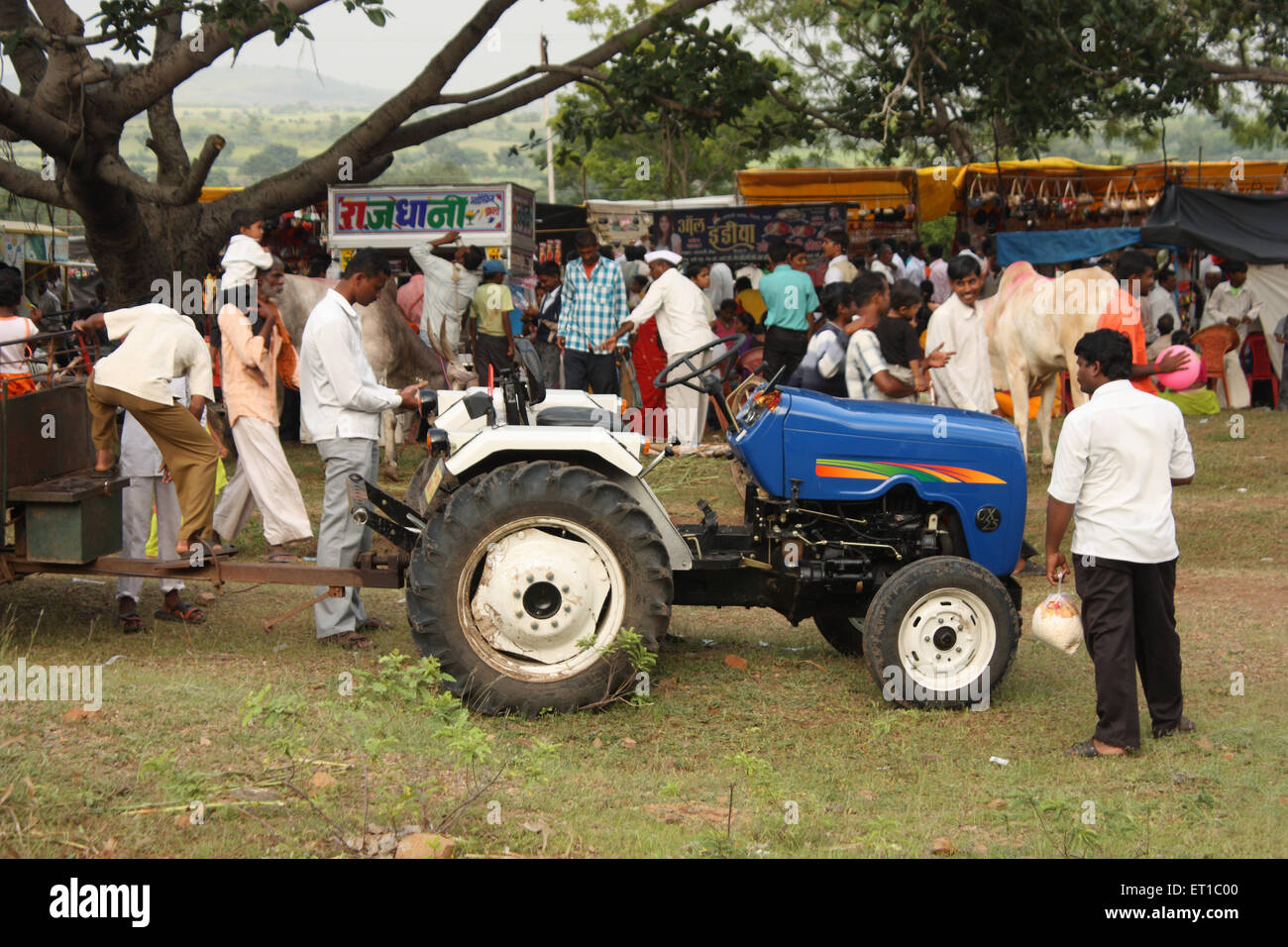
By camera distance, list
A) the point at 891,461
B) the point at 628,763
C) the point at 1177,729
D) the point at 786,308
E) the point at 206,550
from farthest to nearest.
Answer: the point at 786,308
the point at 206,550
the point at 891,461
the point at 1177,729
the point at 628,763

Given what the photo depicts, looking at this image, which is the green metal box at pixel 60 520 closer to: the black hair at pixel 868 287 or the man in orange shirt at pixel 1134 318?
the black hair at pixel 868 287

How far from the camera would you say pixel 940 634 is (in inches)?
239

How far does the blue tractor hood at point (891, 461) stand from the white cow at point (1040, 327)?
17.9 feet

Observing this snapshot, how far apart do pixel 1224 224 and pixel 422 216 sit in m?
9.72

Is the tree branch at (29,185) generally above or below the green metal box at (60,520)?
above

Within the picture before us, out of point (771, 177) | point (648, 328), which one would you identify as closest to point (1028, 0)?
point (648, 328)

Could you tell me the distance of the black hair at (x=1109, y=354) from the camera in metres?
5.55

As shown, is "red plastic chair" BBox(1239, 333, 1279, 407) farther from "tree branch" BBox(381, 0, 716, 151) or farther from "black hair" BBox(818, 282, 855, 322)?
"black hair" BBox(818, 282, 855, 322)

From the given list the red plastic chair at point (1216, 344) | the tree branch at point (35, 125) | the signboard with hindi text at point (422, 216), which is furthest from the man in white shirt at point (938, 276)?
the tree branch at point (35, 125)

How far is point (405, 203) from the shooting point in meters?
14.5

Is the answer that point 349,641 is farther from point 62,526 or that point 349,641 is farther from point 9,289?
point 9,289

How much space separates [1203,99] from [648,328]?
760 cm

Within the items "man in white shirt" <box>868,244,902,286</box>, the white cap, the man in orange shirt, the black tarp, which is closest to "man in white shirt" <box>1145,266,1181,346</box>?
the black tarp

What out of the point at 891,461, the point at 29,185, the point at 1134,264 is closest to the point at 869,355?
the point at 891,461
